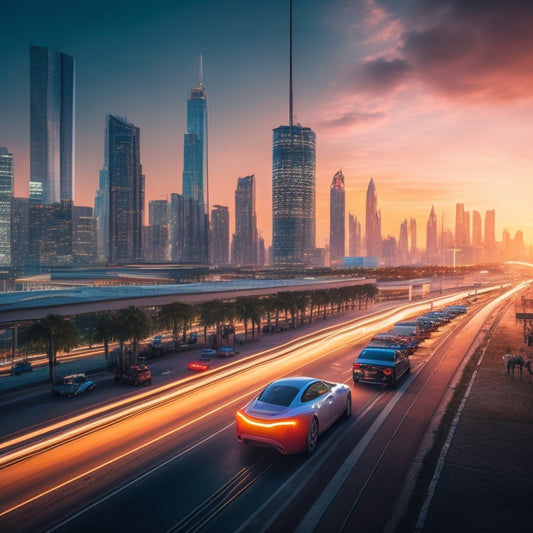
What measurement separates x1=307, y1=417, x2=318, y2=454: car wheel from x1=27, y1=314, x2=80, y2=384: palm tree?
18347 millimetres

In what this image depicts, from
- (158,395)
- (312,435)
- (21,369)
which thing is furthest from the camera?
(21,369)

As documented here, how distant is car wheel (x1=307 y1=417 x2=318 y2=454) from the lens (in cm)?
1045

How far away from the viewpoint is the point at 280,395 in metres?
11.0

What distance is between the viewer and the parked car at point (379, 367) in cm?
1698

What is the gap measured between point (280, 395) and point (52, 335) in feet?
61.1

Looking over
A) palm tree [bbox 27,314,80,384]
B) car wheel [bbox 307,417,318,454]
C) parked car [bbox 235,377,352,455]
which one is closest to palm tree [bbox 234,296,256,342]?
palm tree [bbox 27,314,80,384]

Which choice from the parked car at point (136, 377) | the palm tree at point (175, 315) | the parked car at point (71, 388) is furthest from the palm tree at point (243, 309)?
the parked car at point (71, 388)

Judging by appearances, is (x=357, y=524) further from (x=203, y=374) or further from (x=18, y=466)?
(x=203, y=374)

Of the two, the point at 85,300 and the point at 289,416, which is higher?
the point at 85,300

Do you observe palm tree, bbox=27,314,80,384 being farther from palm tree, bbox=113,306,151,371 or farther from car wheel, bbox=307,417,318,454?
car wheel, bbox=307,417,318,454

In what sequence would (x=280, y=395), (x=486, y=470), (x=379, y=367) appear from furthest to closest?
(x=379, y=367)
(x=280, y=395)
(x=486, y=470)

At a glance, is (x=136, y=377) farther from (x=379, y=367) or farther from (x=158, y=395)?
(x=379, y=367)

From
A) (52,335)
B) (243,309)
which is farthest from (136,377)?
(243,309)

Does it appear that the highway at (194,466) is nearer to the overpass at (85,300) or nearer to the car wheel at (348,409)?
the car wheel at (348,409)
